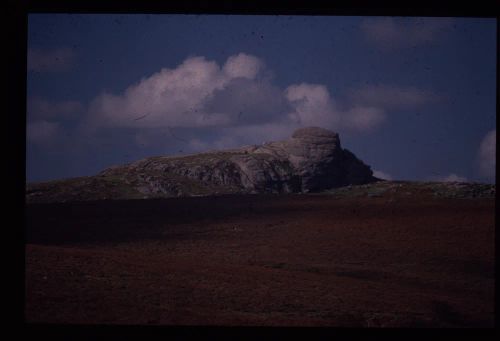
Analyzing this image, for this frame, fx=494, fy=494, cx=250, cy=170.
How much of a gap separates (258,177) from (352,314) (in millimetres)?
24419

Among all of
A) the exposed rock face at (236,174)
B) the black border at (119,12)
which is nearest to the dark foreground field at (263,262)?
the black border at (119,12)

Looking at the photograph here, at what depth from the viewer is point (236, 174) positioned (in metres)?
Result: 33.2

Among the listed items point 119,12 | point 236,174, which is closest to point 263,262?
point 119,12

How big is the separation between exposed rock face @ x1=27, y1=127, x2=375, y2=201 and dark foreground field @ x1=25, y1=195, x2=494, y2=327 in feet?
21.6

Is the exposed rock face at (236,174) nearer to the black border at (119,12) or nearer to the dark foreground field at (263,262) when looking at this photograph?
the dark foreground field at (263,262)

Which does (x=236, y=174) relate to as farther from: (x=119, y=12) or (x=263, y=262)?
(x=119, y=12)

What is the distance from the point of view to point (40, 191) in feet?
93.5

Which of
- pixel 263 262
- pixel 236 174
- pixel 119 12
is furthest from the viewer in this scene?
pixel 236 174

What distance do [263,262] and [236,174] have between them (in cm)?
1991

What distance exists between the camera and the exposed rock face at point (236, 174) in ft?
94.9

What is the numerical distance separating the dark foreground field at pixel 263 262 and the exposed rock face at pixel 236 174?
6576 millimetres

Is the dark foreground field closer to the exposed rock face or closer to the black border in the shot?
the black border

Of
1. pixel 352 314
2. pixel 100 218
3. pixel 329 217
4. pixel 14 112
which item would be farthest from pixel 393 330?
pixel 100 218

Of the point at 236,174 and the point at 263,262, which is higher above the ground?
the point at 236,174
